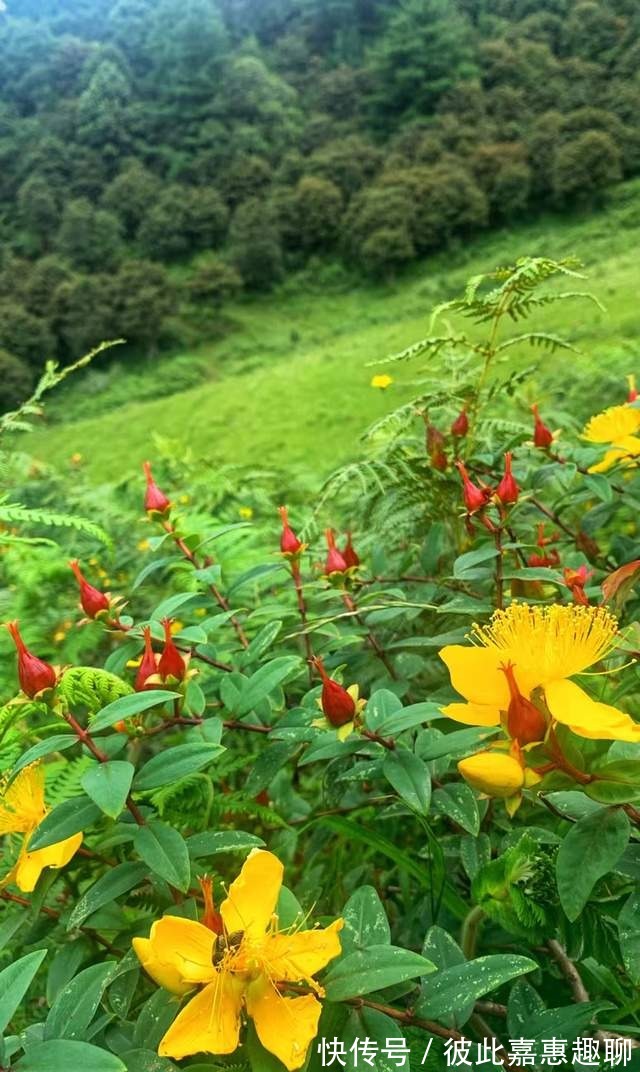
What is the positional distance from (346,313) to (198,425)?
21.4 feet

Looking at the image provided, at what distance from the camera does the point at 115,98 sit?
778 inches

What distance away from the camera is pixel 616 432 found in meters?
0.74

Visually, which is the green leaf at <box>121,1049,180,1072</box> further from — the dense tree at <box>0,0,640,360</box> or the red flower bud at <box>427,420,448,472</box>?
the dense tree at <box>0,0,640,360</box>

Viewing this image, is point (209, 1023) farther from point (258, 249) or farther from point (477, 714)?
point (258, 249)

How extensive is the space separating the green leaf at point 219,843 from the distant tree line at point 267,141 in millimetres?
11086

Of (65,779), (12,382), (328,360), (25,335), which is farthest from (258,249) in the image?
(65,779)

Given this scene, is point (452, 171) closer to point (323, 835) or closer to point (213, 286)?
point (213, 286)

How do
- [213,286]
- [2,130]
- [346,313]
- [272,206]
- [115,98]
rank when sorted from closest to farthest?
[346,313] → [213,286] → [272,206] → [2,130] → [115,98]

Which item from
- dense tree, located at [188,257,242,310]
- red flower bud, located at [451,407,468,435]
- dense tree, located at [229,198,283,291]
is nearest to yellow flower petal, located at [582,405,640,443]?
red flower bud, located at [451,407,468,435]

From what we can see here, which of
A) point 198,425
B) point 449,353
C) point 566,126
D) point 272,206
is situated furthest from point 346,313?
point 449,353

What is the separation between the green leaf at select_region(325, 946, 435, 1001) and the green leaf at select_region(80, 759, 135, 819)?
0.43 ft

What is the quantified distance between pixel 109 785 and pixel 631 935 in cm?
26

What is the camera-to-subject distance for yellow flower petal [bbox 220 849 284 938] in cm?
38

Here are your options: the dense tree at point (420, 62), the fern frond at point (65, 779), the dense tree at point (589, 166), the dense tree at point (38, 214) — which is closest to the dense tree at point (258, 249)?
the dense tree at point (38, 214)
